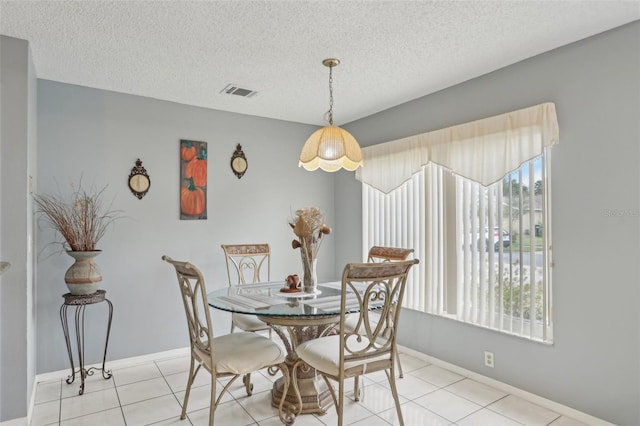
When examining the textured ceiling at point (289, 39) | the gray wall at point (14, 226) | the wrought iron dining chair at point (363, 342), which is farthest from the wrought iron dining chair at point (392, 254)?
the gray wall at point (14, 226)

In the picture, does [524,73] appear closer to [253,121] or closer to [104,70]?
[253,121]

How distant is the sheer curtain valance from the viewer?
2.67m

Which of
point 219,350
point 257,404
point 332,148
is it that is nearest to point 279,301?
point 219,350

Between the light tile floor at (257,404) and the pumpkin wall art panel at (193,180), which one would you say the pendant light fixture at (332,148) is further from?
the light tile floor at (257,404)

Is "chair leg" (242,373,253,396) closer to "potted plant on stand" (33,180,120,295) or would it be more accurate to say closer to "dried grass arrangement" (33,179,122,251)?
"potted plant on stand" (33,180,120,295)

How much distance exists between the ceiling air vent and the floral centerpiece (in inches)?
54.8

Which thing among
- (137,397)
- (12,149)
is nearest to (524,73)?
(12,149)

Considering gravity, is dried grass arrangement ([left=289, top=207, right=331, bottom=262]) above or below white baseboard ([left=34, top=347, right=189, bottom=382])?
above

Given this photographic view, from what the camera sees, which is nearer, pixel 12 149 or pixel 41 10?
pixel 41 10

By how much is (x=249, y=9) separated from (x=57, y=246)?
260cm

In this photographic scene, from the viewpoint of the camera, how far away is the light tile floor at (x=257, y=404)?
8.20ft

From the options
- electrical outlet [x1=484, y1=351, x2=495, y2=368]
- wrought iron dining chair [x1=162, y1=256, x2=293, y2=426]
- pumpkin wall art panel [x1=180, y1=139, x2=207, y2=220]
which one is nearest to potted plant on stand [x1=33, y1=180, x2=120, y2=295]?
pumpkin wall art panel [x1=180, y1=139, x2=207, y2=220]

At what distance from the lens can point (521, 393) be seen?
9.17ft

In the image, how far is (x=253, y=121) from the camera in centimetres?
432
